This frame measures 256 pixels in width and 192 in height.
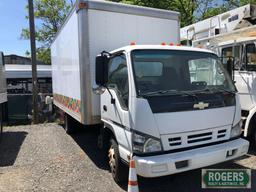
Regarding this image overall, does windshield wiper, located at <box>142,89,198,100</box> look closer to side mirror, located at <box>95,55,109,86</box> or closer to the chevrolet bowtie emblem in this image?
the chevrolet bowtie emblem

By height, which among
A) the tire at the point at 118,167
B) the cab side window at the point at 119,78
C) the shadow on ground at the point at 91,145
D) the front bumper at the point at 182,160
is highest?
the cab side window at the point at 119,78

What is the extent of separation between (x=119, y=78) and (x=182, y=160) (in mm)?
1660

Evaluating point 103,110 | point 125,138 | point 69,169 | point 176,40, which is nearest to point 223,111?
point 125,138

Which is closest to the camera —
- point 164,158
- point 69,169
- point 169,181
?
point 164,158

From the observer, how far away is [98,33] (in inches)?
217

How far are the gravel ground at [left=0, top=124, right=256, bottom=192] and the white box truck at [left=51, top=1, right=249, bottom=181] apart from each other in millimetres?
559

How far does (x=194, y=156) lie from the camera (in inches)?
154

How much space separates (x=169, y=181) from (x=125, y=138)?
1.31 m

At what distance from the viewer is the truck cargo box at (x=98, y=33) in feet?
17.9

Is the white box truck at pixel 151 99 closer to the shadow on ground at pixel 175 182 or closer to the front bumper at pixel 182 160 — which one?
the front bumper at pixel 182 160

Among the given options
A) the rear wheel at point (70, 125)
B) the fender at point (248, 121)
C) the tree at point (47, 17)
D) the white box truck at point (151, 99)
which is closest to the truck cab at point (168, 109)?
the white box truck at point (151, 99)

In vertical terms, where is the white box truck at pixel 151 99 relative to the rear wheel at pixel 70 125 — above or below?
above

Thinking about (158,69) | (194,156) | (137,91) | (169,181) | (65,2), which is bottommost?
(169,181)

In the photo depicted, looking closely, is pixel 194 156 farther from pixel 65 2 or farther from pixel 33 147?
pixel 65 2
